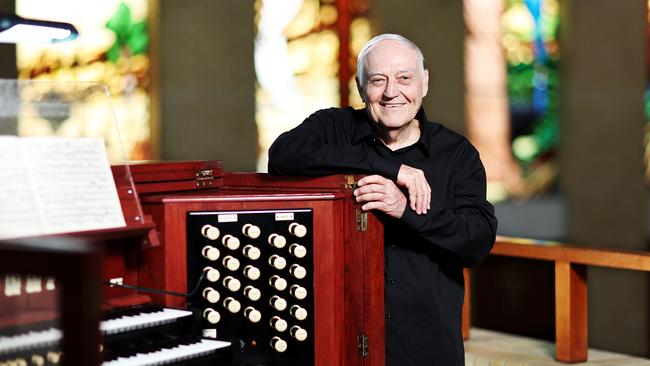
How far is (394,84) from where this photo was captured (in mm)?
3500

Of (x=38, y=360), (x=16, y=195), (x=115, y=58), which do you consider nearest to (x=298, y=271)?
(x=16, y=195)

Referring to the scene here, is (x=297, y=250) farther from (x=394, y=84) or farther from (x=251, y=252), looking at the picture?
(x=394, y=84)

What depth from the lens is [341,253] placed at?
3377mm

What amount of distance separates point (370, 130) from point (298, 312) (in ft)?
2.50

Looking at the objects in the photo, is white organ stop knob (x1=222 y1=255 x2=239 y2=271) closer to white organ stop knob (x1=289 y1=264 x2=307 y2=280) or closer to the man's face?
white organ stop knob (x1=289 y1=264 x2=307 y2=280)

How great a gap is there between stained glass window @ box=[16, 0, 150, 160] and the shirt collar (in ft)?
17.3

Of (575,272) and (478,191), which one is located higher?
(478,191)

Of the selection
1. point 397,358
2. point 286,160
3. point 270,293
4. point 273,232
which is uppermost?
point 286,160

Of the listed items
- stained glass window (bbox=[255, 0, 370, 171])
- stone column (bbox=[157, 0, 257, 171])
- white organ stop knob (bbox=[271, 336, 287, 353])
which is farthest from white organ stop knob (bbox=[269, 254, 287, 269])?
stained glass window (bbox=[255, 0, 370, 171])

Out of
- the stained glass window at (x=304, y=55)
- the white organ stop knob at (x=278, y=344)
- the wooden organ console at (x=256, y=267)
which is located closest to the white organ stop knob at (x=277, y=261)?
the wooden organ console at (x=256, y=267)

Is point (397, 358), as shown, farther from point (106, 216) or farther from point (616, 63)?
point (616, 63)

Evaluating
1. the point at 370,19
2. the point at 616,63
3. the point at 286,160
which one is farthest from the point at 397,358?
the point at 616,63

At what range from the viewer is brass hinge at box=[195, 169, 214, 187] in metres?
3.53

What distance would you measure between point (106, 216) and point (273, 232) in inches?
23.4
